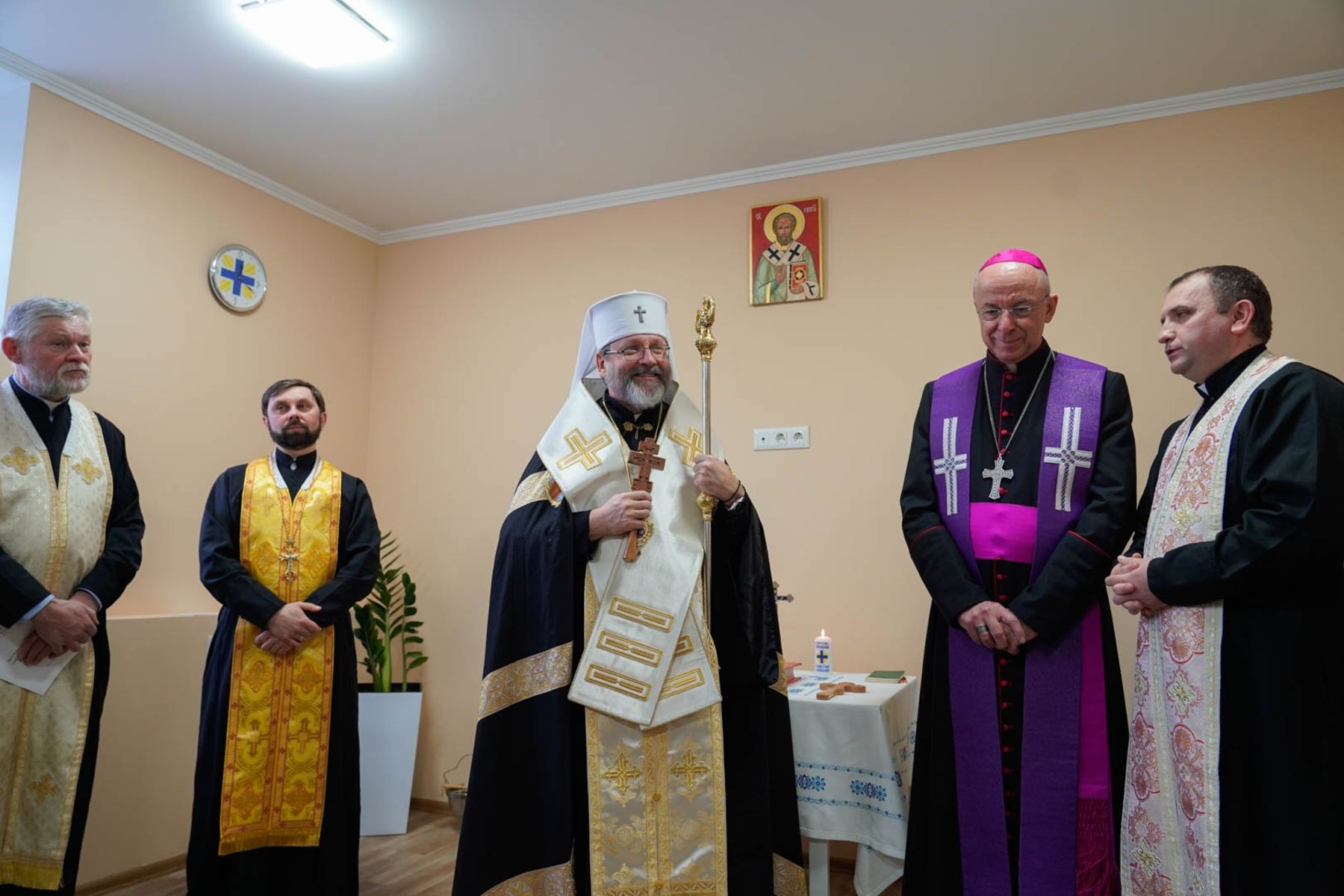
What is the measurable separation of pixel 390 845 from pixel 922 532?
333 cm

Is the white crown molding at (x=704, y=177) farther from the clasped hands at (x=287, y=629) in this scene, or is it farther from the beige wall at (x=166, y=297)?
the clasped hands at (x=287, y=629)

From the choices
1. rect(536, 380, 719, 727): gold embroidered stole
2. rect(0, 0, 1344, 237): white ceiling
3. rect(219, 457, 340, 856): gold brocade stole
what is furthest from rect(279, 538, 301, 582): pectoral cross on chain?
rect(0, 0, 1344, 237): white ceiling

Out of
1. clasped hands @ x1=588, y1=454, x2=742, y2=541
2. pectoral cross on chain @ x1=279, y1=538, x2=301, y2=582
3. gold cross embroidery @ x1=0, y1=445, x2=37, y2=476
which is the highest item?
gold cross embroidery @ x1=0, y1=445, x2=37, y2=476

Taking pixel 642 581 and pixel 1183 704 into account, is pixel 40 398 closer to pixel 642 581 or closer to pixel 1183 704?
pixel 642 581

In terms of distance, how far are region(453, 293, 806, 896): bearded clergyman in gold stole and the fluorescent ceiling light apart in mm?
1754

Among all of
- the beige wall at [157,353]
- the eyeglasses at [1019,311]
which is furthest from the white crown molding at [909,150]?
the eyeglasses at [1019,311]

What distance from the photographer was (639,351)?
2895 mm

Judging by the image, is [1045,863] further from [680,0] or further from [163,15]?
[163,15]

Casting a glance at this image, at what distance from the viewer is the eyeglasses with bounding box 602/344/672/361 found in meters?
2.89

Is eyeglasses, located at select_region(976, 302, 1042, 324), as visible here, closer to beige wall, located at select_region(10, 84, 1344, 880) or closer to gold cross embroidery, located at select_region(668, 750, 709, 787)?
gold cross embroidery, located at select_region(668, 750, 709, 787)

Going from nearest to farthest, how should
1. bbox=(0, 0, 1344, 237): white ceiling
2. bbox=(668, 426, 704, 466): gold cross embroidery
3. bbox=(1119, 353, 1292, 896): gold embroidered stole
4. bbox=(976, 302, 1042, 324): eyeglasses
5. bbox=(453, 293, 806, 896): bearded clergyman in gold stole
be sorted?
bbox=(1119, 353, 1292, 896): gold embroidered stole
bbox=(453, 293, 806, 896): bearded clergyman in gold stole
bbox=(976, 302, 1042, 324): eyeglasses
bbox=(668, 426, 704, 466): gold cross embroidery
bbox=(0, 0, 1344, 237): white ceiling

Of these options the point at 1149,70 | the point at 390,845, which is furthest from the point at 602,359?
the point at 390,845

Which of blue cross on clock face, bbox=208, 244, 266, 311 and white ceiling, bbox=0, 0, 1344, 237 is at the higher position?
white ceiling, bbox=0, 0, 1344, 237

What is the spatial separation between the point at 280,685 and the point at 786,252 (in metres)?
3.07
